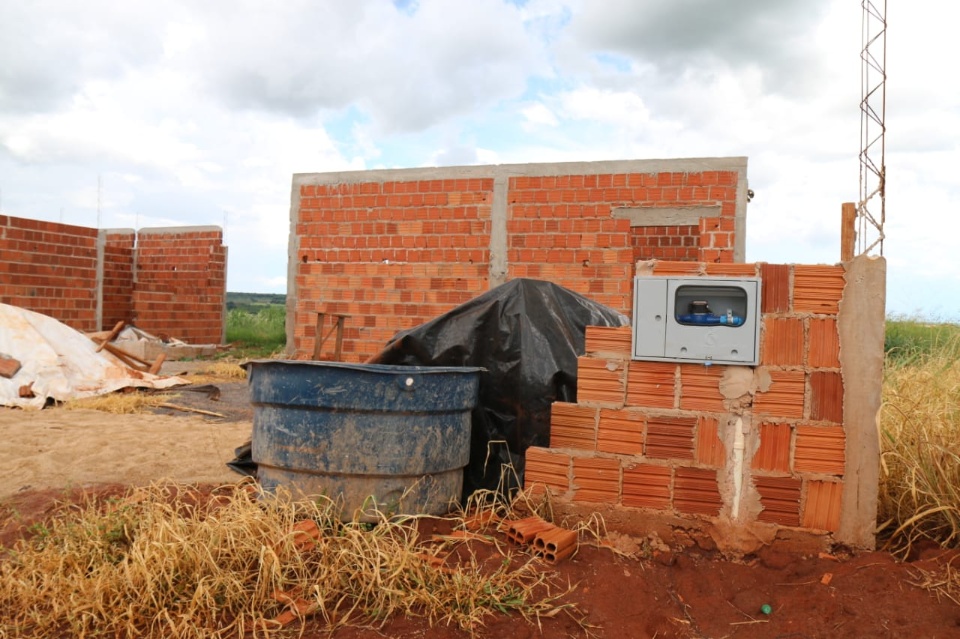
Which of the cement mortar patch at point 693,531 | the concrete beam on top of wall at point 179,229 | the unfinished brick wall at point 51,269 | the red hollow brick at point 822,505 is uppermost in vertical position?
the concrete beam on top of wall at point 179,229

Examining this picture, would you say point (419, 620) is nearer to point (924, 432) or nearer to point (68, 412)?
point (924, 432)

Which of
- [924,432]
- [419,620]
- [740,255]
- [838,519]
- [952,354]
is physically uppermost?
[740,255]

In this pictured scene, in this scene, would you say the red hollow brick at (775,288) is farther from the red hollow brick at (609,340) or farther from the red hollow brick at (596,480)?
the red hollow brick at (596,480)

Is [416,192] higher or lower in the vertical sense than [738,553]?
higher

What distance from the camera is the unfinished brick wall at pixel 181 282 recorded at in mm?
16469

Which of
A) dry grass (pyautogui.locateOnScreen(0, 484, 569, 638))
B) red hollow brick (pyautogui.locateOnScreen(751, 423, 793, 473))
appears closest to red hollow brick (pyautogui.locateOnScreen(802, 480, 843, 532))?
red hollow brick (pyautogui.locateOnScreen(751, 423, 793, 473))

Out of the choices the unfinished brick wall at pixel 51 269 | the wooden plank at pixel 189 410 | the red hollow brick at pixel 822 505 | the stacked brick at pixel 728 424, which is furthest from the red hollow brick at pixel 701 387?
the unfinished brick wall at pixel 51 269

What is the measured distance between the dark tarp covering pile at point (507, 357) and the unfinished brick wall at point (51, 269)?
11919 millimetres

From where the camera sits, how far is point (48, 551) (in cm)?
334

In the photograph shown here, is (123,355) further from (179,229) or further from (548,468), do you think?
(548,468)

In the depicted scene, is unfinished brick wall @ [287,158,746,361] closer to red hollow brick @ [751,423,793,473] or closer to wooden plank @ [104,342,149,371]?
wooden plank @ [104,342,149,371]

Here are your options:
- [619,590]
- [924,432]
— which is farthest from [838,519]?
[619,590]

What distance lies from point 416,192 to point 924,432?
6.38 metres

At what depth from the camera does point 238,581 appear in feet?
9.61
